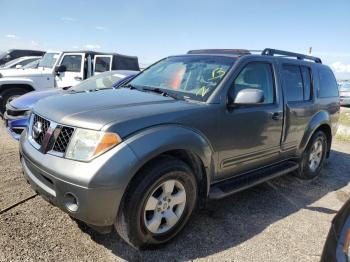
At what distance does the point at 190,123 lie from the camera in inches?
122

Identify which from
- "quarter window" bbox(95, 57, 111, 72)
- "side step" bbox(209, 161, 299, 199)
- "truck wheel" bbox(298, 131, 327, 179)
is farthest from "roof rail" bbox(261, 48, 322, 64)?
"quarter window" bbox(95, 57, 111, 72)

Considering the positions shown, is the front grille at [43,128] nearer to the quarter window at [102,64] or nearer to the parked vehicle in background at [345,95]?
the quarter window at [102,64]

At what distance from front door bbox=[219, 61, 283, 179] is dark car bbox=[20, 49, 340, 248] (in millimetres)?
13

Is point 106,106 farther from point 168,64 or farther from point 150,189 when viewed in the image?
point 168,64

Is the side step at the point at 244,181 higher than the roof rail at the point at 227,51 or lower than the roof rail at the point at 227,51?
lower

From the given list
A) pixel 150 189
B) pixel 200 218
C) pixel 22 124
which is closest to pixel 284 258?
pixel 200 218

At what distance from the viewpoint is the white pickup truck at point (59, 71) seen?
844cm

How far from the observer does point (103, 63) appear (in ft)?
33.7

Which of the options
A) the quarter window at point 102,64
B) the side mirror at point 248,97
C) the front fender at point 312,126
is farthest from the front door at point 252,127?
the quarter window at point 102,64

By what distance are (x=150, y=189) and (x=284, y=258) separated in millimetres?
1439

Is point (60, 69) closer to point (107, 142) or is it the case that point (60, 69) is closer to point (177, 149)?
point (177, 149)

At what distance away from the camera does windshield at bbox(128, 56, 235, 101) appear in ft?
11.6

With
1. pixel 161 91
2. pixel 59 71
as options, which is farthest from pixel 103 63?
pixel 161 91

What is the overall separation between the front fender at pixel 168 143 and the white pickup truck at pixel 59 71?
Answer: 6798 millimetres
